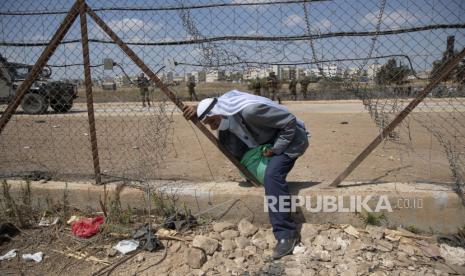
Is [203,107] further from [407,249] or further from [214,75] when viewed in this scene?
[407,249]

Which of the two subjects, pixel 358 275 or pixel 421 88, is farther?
pixel 421 88

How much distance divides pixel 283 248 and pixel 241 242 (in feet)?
1.20

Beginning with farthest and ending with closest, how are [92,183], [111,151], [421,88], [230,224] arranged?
[111,151] < [92,183] < [230,224] < [421,88]

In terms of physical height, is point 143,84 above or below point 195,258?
above

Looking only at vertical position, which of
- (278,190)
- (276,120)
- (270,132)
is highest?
(276,120)

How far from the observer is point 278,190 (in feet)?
9.36

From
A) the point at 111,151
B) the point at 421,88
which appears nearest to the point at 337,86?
the point at 421,88

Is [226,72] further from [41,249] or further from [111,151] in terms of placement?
[111,151]

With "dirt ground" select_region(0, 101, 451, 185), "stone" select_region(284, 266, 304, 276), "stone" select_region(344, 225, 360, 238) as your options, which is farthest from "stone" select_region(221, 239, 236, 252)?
"dirt ground" select_region(0, 101, 451, 185)


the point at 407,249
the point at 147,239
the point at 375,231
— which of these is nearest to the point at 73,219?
the point at 147,239

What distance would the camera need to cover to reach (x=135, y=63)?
10.5 feet

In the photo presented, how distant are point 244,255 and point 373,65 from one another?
1777 millimetres

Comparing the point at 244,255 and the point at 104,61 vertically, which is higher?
the point at 104,61

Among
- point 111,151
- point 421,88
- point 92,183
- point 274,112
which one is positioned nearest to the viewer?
point 274,112
